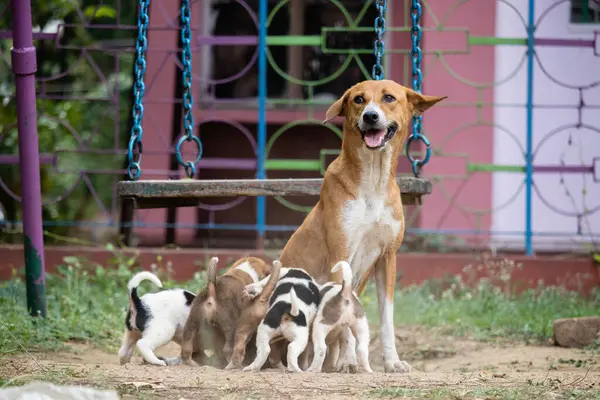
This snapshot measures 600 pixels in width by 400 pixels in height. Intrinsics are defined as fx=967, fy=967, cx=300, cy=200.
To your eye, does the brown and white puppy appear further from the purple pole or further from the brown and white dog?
the purple pole

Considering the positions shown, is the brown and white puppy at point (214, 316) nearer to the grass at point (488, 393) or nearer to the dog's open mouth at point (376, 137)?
the dog's open mouth at point (376, 137)

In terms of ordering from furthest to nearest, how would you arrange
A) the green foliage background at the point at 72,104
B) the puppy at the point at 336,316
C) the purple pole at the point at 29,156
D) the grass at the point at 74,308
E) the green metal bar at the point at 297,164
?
the green foliage background at the point at 72,104 < the green metal bar at the point at 297,164 < the purple pole at the point at 29,156 < the grass at the point at 74,308 < the puppy at the point at 336,316

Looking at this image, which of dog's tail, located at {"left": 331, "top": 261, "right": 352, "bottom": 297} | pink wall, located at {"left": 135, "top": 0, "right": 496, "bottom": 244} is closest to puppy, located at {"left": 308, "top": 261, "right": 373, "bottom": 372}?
dog's tail, located at {"left": 331, "top": 261, "right": 352, "bottom": 297}

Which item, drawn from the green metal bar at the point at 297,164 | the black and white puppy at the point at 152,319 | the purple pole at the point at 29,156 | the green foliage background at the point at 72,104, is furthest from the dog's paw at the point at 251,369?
the green foliage background at the point at 72,104

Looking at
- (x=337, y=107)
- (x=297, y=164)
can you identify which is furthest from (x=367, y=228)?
(x=297, y=164)

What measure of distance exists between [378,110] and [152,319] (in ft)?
5.15

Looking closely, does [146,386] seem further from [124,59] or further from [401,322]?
[124,59]

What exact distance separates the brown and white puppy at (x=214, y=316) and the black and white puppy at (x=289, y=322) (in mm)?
161

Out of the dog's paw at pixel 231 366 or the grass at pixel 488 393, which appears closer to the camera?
the grass at pixel 488 393

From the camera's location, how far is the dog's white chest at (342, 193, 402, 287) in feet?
16.7

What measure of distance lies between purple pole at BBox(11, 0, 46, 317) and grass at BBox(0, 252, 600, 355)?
8.5 inches

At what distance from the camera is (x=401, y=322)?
280 inches

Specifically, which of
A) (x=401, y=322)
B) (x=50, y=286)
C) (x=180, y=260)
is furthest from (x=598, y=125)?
(x=50, y=286)

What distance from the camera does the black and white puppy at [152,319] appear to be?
193 inches
